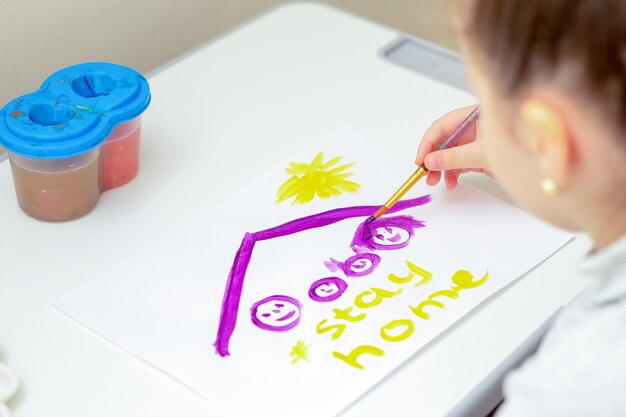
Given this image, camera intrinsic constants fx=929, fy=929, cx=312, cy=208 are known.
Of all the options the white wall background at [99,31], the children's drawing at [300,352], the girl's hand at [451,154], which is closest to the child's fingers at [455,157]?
the girl's hand at [451,154]

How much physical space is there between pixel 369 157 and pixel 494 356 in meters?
0.29

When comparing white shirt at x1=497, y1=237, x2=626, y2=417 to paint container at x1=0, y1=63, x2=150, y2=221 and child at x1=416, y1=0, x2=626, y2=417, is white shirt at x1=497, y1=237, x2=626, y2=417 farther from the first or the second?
paint container at x1=0, y1=63, x2=150, y2=221

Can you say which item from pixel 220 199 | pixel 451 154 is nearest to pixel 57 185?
pixel 220 199

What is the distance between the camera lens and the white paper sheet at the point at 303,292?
731 mm

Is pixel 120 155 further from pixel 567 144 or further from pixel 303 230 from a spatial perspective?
pixel 567 144

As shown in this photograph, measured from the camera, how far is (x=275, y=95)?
107 cm

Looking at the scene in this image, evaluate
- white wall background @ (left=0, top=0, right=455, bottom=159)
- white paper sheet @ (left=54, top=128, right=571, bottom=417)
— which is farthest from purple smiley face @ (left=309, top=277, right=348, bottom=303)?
white wall background @ (left=0, top=0, right=455, bottom=159)

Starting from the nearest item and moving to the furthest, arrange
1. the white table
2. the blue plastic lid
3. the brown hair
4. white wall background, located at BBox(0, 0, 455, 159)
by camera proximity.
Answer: the brown hair < the white table < the blue plastic lid < white wall background, located at BBox(0, 0, 455, 159)

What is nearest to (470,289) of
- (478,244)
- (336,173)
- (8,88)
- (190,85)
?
(478,244)

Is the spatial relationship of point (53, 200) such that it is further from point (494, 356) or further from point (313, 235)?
point (494, 356)

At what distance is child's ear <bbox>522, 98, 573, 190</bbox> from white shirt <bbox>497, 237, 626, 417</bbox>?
2.5 inches

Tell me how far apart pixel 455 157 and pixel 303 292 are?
0.70 ft

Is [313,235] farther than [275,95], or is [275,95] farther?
[275,95]

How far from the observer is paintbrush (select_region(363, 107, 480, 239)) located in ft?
2.90
